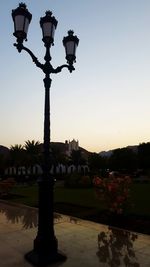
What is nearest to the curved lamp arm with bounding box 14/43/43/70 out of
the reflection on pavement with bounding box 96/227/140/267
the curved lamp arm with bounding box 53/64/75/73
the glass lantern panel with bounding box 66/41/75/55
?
the curved lamp arm with bounding box 53/64/75/73

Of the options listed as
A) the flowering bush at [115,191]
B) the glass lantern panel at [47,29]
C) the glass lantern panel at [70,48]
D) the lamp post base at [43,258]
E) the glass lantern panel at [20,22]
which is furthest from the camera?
the flowering bush at [115,191]

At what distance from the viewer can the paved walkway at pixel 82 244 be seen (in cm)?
707

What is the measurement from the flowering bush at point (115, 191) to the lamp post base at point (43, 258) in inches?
166

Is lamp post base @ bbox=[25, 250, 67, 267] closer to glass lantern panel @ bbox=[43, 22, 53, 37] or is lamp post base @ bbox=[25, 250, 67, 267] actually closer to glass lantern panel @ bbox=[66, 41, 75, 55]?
glass lantern panel @ bbox=[66, 41, 75, 55]

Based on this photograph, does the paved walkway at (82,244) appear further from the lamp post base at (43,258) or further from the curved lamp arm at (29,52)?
the curved lamp arm at (29,52)

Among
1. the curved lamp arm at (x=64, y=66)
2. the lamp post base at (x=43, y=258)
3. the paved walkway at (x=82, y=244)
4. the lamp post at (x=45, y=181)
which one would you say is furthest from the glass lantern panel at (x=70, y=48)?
the paved walkway at (x=82, y=244)

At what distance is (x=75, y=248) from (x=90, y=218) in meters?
3.77

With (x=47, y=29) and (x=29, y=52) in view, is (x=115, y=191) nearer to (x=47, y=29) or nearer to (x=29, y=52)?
(x=29, y=52)

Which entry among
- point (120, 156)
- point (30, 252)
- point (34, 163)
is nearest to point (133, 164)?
point (120, 156)

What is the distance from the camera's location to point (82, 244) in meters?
8.36

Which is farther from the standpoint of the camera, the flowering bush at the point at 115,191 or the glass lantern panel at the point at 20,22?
the flowering bush at the point at 115,191

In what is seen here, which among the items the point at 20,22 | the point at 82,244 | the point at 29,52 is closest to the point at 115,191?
the point at 82,244

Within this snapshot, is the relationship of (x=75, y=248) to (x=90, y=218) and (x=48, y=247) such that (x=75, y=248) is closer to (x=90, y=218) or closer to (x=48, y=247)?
(x=48, y=247)

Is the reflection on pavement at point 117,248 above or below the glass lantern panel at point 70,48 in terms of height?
below
